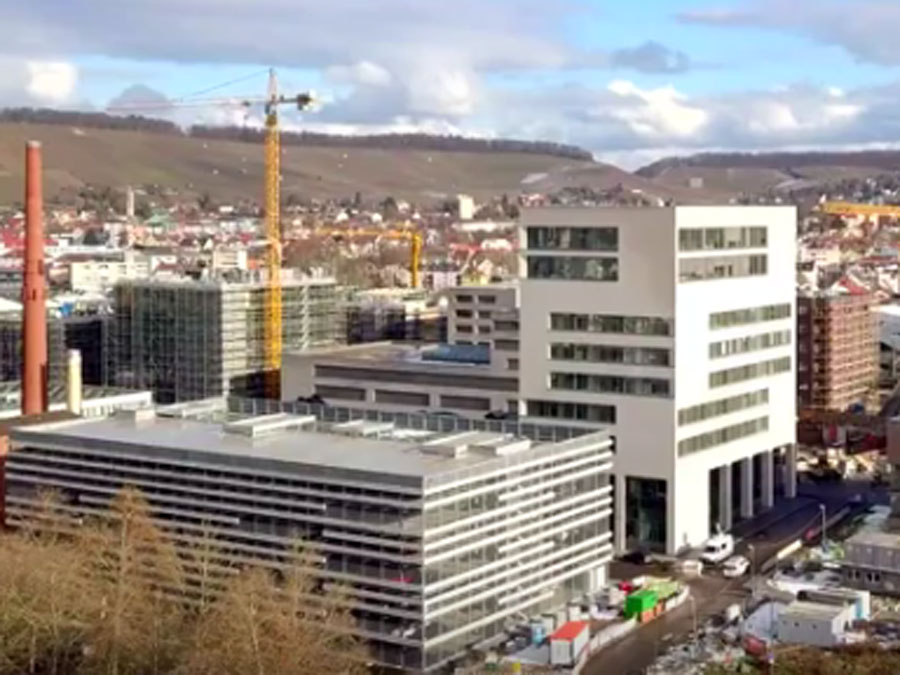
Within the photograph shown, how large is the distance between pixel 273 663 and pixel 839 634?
21.4 ft

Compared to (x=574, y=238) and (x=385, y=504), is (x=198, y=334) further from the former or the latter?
(x=385, y=504)

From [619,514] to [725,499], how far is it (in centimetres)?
237

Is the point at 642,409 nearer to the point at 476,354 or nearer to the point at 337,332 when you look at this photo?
the point at 476,354

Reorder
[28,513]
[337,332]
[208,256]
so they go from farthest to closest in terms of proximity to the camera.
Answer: [208,256]
[337,332]
[28,513]

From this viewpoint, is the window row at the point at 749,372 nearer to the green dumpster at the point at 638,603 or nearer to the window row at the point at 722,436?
the window row at the point at 722,436

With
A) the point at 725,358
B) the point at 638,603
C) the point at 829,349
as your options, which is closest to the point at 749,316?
the point at 725,358

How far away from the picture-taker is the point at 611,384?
2017 cm

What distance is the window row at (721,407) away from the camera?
65.8 feet

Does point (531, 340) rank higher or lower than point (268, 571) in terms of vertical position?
higher

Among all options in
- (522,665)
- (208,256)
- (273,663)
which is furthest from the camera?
(208,256)

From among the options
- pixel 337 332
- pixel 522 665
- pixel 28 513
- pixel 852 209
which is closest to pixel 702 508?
pixel 522 665

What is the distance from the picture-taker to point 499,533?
15625 mm

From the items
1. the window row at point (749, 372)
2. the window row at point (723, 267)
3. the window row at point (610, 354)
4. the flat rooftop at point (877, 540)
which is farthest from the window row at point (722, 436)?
the flat rooftop at point (877, 540)

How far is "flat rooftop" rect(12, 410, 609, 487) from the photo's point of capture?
50.3 ft
